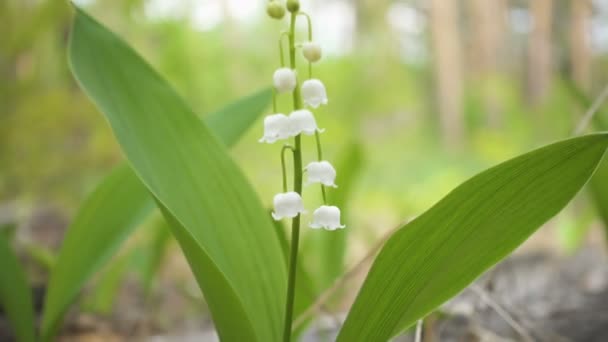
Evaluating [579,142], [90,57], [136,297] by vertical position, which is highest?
[90,57]

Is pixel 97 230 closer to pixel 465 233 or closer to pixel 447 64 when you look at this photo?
pixel 465 233

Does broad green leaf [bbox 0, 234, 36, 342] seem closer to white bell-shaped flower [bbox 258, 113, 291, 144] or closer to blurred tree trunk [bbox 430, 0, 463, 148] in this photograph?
white bell-shaped flower [bbox 258, 113, 291, 144]

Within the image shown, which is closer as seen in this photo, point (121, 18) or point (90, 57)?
A: point (90, 57)

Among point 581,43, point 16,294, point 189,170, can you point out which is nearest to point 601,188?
point 189,170

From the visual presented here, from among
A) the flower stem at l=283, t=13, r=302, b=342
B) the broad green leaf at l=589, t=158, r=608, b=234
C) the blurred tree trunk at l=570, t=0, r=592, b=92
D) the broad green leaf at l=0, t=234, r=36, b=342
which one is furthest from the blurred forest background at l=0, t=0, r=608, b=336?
the flower stem at l=283, t=13, r=302, b=342

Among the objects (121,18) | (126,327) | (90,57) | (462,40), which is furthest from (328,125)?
(90,57)

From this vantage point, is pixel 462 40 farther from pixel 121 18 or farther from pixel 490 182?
pixel 490 182

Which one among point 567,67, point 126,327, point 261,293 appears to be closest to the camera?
point 261,293

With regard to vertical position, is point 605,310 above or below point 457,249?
below
